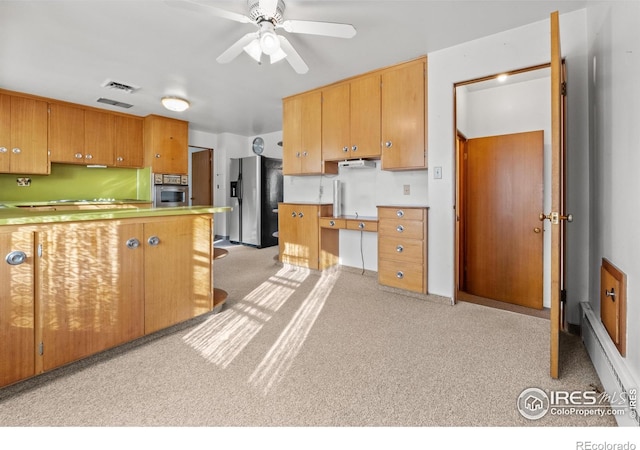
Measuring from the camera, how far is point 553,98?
162 cm

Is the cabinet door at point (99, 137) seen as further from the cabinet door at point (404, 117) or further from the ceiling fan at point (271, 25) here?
the cabinet door at point (404, 117)

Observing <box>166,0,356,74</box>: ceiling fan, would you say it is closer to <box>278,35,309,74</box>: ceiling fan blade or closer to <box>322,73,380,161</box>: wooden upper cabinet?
<box>278,35,309,74</box>: ceiling fan blade

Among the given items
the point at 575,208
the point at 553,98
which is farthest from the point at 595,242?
the point at 553,98

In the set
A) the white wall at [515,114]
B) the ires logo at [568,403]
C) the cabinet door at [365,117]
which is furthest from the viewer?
the cabinet door at [365,117]

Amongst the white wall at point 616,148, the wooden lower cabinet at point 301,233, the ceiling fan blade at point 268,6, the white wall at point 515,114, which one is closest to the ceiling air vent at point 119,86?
the wooden lower cabinet at point 301,233

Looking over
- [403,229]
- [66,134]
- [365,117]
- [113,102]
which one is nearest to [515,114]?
[365,117]

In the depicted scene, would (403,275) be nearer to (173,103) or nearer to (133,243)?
(133,243)

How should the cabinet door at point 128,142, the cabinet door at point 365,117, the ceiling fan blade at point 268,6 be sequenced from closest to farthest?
the ceiling fan blade at point 268,6, the cabinet door at point 365,117, the cabinet door at point 128,142

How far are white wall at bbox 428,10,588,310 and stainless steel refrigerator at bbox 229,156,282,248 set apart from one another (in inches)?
140

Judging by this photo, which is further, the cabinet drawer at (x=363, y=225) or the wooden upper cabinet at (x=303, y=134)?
the wooden upper cabinet at (x=303, y=134)

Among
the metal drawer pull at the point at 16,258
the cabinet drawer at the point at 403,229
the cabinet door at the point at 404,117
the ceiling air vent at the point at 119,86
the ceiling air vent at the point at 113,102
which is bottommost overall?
the metal drawer pull at the point at 16,258

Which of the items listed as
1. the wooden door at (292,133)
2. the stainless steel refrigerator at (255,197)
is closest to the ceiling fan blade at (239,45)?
the wooden door at (292,133)

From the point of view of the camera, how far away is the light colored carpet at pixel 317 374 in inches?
52.9

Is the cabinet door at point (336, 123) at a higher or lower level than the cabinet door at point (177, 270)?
higher
